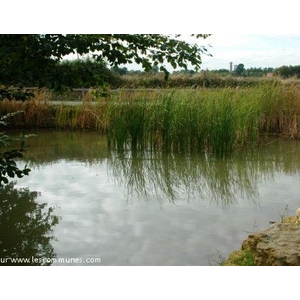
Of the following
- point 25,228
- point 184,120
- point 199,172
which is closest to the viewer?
point 25,228

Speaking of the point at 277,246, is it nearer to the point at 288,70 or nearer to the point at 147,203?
the point at 147,203

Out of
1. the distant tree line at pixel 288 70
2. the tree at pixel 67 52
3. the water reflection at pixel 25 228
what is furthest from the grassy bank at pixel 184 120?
the distant tree line at pixel 288 70

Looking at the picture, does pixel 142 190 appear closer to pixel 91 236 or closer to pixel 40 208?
pixel 40 208

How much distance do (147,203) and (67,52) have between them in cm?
210

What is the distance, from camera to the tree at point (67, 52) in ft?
9.11

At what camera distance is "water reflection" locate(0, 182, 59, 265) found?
3.12 m

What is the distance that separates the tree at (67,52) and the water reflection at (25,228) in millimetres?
1140

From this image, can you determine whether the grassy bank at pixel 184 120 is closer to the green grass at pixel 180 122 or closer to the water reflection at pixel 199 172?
the green grass at pixel 180 122

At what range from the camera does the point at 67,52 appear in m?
2.82

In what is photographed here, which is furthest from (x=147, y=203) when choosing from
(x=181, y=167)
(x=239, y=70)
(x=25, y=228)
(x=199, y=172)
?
(x=239, y=70)

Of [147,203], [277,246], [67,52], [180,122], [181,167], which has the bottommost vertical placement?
[147,203]

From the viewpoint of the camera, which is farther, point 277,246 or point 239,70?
point 239,70

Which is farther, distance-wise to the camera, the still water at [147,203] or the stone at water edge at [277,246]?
the still water at [147,203]

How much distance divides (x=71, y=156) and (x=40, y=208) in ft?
9.42
